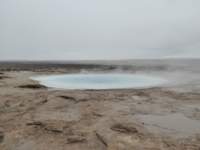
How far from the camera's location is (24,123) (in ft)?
20.7

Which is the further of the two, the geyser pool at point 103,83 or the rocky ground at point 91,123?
the geyser pool at point 103,83

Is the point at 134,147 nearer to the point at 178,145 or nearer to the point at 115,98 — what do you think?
the point at 178,145

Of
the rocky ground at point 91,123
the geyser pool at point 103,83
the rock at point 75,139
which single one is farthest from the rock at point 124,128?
the geyser pool at point 103,83

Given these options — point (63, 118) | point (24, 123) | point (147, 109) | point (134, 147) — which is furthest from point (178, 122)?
point (24, 123)

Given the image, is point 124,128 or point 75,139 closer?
point 75,139

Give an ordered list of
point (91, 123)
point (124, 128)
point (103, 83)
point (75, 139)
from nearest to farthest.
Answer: point (75, 139)
point (124, 128)
point (91, 123)
point (103, 83)

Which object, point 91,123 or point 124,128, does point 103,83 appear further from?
point 124,128

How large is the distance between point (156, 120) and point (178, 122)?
0.56m

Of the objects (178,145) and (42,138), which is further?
(42,138)

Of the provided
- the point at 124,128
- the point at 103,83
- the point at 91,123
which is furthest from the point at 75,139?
the point at 103,83

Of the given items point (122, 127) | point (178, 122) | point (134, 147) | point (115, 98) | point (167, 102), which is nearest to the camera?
point (134, 147)

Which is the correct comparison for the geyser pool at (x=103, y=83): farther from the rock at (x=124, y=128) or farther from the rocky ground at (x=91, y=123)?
the rock at (x=124, y=128)

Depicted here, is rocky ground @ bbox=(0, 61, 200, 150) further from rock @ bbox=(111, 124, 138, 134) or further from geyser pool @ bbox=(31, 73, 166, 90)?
geyser pool @ bbox=(31, 73, 166, 90)

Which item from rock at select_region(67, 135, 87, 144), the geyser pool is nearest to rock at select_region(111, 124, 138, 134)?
rock at select_region(67, 135, 87, 144)
